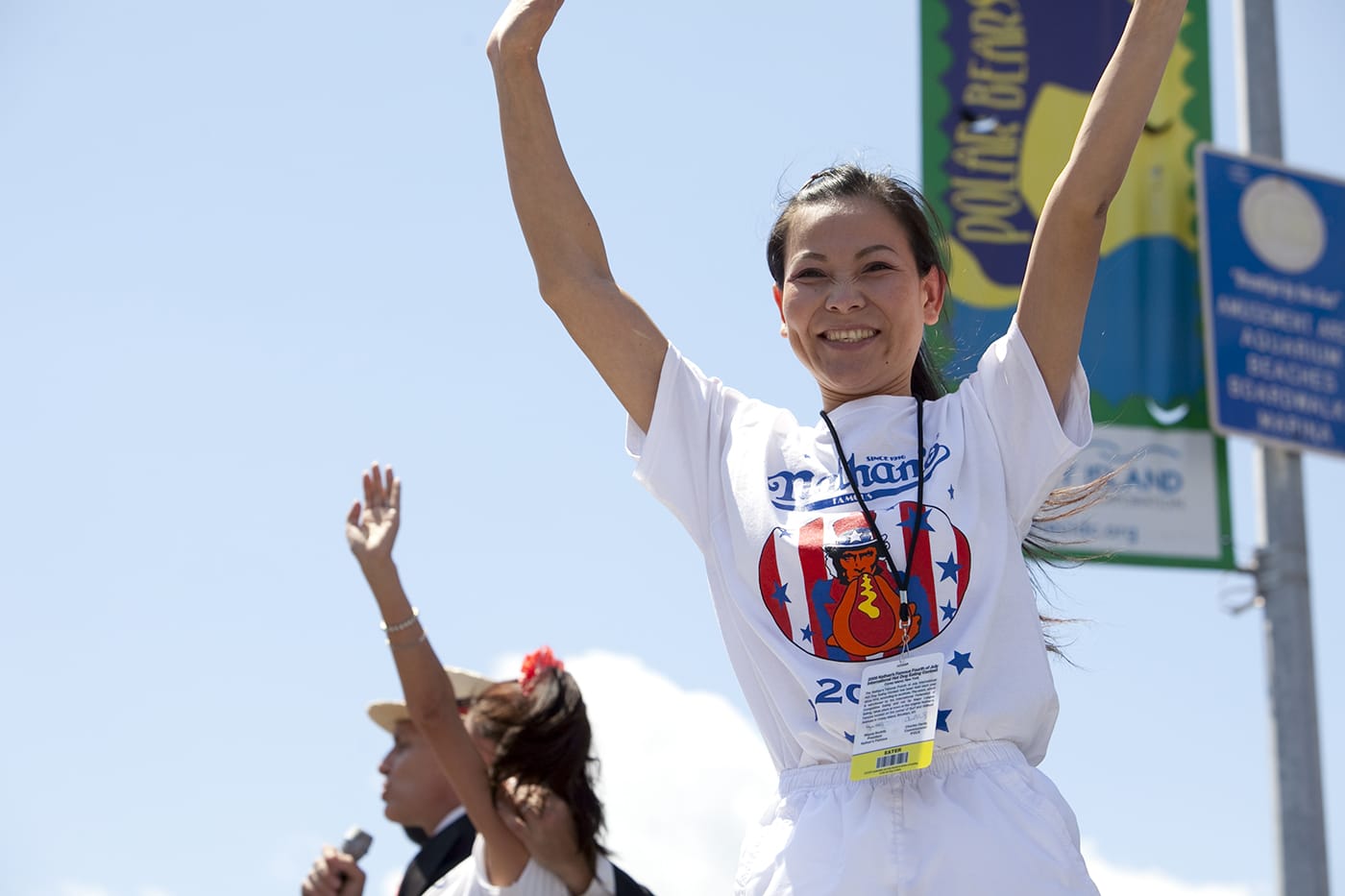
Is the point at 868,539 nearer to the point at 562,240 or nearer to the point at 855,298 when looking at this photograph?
the point at 855,298

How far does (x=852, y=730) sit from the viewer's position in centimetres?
203

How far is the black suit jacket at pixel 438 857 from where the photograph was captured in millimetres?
4332

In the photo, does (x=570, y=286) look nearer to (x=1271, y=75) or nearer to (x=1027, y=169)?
(x=1027, y=169)

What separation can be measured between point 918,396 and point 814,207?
332mm

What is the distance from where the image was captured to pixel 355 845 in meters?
4.14

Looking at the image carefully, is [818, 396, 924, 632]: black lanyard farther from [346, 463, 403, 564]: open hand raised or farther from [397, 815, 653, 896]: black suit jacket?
Result: [397, 815, 653, 896]: black suit jacket

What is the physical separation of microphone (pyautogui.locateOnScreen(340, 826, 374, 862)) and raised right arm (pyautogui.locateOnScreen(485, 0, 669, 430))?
7.23ft

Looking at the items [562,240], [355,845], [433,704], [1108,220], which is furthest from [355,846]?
[1108,220]

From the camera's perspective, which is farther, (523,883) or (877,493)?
(523,883)

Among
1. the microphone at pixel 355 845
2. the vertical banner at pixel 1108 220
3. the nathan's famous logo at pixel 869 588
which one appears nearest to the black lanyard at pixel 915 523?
the nathan's famous logo at pixel 869 588

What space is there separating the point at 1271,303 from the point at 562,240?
7885 millimetres

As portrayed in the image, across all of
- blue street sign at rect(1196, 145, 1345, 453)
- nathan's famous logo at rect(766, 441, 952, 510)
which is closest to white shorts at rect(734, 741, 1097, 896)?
nathan's famous logo at rect(766, 441, 952, 510)

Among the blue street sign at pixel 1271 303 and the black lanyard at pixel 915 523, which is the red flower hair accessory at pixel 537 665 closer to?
the black lanyard at pixel 915 523

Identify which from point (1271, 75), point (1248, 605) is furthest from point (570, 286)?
point (1271, 75)
